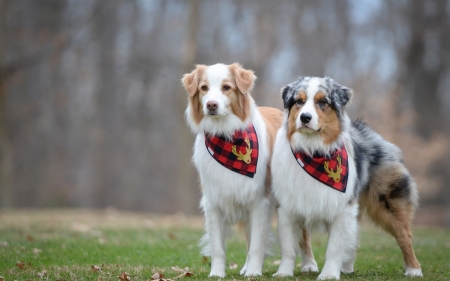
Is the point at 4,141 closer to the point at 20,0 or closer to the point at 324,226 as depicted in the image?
the point at 20,0

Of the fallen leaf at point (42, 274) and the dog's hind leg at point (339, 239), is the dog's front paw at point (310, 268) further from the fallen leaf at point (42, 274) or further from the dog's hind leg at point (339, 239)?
the fallen leaf at point (42, 274)

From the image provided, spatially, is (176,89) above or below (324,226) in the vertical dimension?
above

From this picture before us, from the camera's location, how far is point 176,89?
77.8ft

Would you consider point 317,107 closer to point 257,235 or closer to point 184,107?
point 257,235

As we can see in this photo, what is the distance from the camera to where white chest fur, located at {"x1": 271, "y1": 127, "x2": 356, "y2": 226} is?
19.5 ft

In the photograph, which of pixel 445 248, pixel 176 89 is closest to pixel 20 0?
pixel 176 89

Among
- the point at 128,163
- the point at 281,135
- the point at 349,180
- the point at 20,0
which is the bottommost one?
the point at 128,163

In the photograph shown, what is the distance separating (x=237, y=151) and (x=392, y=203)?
2051 millimetres

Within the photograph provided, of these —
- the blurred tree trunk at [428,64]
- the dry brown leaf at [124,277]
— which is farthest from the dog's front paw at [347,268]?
the blurred tree trunk at [428,64]

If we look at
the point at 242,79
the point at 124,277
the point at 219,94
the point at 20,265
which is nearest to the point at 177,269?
the point at 124,277

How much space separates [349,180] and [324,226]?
58 centimetres

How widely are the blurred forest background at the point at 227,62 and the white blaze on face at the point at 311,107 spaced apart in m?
14.6

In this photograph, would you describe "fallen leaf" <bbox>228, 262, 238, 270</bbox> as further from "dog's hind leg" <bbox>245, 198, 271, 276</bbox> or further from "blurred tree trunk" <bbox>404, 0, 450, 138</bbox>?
"blurred tree trunk" <bbox>404, 0, 450, 138</bbox>

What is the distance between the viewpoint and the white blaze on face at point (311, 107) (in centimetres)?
572
